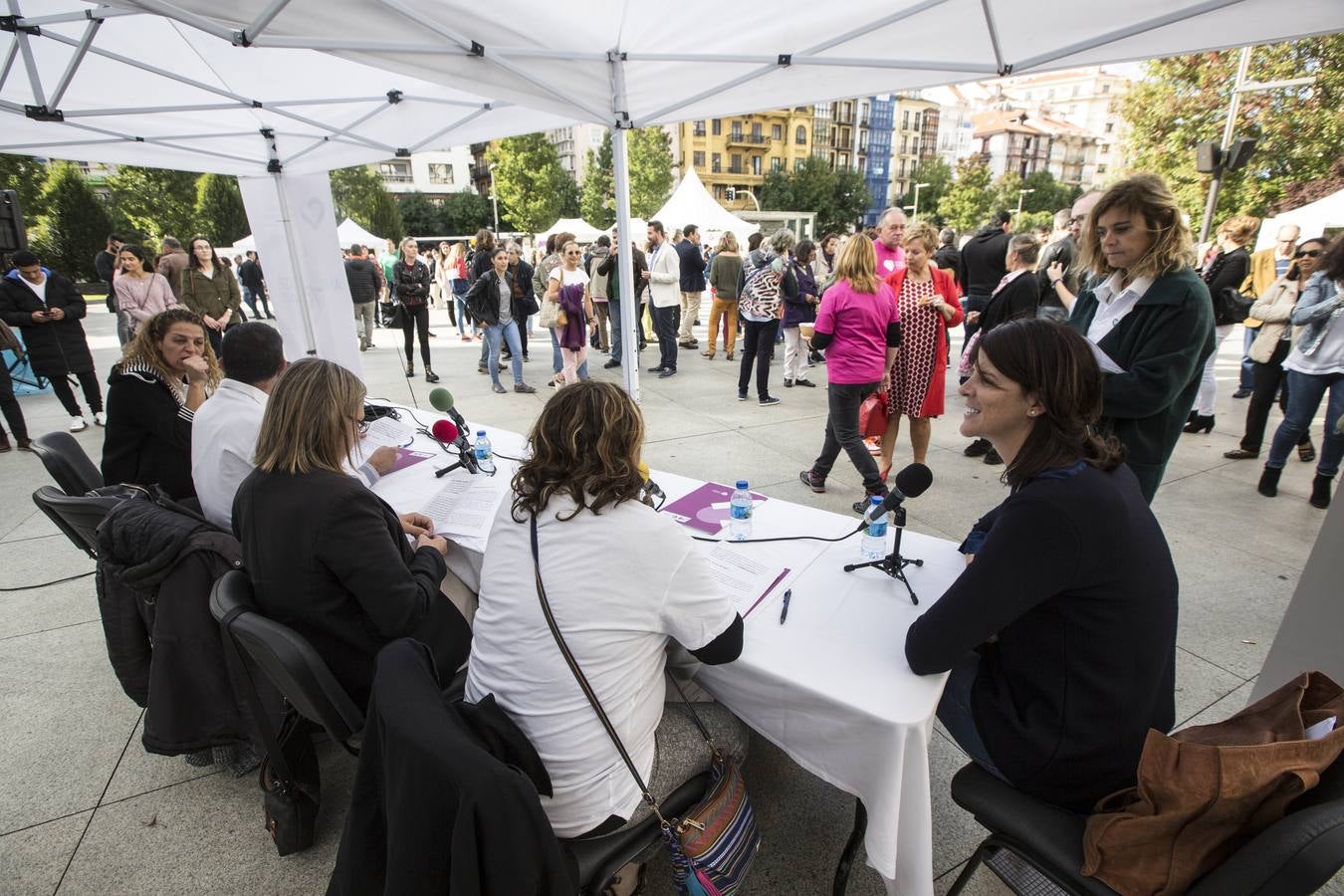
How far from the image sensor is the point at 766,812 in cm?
213

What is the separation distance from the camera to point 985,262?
6254 millimetres

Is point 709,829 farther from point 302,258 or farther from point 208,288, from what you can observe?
point 208,288

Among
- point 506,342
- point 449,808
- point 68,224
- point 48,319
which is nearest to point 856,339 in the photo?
point 449,808

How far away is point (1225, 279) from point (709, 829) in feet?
22.7

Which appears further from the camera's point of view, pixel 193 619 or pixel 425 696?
pixel 193 619

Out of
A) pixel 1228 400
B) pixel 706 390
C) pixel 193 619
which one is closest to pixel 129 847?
pixel 193 619

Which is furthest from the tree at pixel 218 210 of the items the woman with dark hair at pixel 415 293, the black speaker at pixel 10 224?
the black speaker at pixel 10 224

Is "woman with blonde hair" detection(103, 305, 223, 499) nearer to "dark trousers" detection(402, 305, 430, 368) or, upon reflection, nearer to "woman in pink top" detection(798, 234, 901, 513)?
"woman in pink top" detection(798, 234, 901, 513)

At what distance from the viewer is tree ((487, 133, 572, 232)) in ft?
123

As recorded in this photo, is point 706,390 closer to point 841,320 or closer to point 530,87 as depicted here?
point 841,320

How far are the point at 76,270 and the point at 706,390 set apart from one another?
32386mm

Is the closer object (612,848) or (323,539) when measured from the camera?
(612,848)

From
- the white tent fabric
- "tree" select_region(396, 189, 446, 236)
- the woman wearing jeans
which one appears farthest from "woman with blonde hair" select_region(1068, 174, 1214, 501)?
"tree" select_region(396, 189, 446, 236)

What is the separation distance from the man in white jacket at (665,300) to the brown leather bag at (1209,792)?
746 cm
